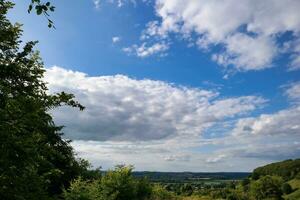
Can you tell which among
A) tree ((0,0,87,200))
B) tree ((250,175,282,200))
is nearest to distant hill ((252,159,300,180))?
tree ((250,175,282,200))

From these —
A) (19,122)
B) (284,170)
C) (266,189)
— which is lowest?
(19,122)

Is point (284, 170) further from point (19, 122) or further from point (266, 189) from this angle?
point (19, 122)

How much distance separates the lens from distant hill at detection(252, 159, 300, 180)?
179 metres

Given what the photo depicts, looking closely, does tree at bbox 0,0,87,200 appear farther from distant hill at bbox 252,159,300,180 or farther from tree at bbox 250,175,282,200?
distant hill at bbox 252,159,300,180

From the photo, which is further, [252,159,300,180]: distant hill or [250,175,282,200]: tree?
[252,159,300,180]: distant hill

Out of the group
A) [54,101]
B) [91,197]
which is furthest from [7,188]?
[91,197]

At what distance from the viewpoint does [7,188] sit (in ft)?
39.0

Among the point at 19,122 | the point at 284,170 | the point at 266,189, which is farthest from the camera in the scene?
the point at 284,170

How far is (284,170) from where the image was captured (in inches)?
7323

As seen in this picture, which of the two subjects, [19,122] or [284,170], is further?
[284,170]

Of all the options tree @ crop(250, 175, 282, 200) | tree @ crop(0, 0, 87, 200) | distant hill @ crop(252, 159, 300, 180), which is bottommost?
tree @ crop(0, 0, 87, 200)

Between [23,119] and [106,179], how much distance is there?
26873mm

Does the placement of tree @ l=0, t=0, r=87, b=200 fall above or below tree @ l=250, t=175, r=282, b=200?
below

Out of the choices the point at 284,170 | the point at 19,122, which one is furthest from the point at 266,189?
the point at 19,122
